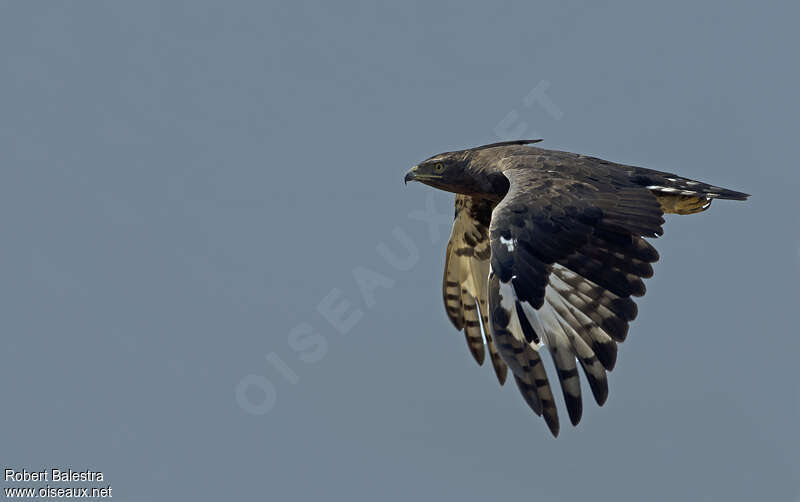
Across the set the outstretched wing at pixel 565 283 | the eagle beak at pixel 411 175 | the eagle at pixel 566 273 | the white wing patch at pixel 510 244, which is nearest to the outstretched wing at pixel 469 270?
the eagle beak at pixel 411 175

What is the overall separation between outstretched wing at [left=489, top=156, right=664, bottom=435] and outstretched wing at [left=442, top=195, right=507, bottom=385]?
3612mm

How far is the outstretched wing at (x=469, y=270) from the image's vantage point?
56.7 feet

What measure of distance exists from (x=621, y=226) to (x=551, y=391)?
1.98 metres

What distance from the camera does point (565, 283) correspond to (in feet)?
43.4

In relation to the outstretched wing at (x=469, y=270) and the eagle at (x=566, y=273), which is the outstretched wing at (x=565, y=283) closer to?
the eagle at (x=566, y=273)

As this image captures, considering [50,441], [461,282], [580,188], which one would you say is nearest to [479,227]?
[461,282]

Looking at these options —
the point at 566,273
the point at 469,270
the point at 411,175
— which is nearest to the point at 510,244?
the point at 566,273

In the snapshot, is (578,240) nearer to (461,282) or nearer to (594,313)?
(594,313)

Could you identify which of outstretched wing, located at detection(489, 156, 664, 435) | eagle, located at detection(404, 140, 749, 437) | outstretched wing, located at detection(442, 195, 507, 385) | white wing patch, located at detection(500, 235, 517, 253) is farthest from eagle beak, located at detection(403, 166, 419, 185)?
white wing patch, located at detection(500, 235, 517, 253)

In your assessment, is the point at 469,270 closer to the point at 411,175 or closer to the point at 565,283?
the point at 411,175

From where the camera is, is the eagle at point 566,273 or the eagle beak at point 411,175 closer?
the eagle at point 566,273

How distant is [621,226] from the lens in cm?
Answer: 1343

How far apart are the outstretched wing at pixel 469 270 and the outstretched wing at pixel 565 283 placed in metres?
3.61

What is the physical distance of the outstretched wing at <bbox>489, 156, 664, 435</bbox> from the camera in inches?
502
